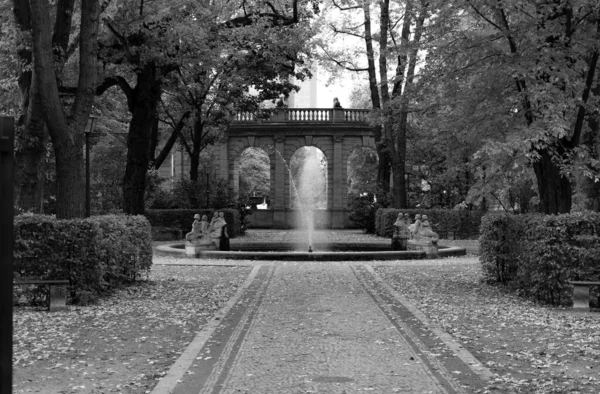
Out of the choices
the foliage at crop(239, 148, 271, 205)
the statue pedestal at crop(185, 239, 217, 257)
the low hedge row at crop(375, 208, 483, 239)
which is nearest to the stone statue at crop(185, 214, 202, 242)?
the statue pedestal at crop(185, 239, 217, 257)

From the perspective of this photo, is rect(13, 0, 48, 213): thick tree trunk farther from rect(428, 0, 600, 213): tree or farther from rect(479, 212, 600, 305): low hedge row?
rect(479, 212, 600, 305): low hedge row

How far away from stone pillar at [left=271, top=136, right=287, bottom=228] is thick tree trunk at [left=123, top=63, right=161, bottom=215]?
2532 centimetres

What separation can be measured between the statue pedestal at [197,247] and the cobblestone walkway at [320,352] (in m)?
10.6

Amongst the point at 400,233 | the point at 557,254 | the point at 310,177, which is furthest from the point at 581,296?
the point at 310,177

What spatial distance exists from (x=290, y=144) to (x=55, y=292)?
39790 millimetres

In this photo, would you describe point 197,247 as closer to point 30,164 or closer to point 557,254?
point 30,164

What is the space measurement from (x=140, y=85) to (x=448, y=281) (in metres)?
11.2

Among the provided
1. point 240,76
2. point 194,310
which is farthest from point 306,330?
point 240,76

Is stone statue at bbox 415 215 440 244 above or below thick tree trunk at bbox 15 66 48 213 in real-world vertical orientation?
below

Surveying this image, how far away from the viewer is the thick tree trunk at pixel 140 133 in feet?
76.3

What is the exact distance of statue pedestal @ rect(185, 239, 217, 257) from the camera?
24.7 meters

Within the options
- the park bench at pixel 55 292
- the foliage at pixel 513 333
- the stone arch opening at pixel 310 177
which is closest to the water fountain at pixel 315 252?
the foliage at pixel 513 333

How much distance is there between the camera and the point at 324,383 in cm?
731

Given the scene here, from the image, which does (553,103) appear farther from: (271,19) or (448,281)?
(271,19)
